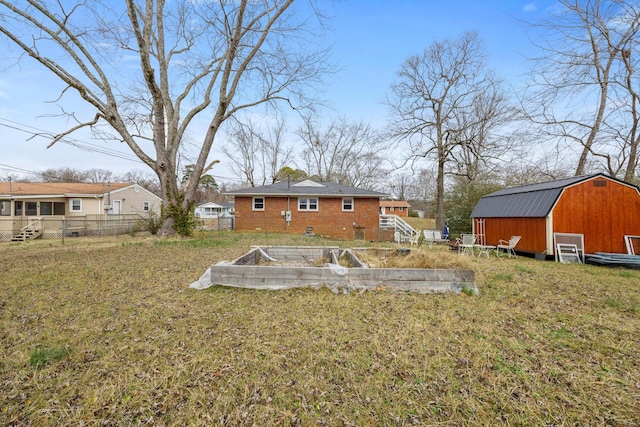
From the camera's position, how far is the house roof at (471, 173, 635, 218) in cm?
927

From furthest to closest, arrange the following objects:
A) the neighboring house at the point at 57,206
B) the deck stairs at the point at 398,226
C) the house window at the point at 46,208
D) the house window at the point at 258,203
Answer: the house window at the point at 46,208, the deck stairs at the point at 398,226, the house window at the point at 258,203, the neighboring house at the point at 57,206

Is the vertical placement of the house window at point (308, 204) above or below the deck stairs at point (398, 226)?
above

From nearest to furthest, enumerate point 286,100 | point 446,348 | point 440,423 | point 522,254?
1. point 440,423
2. point 446,348
3. point 522,254
4. point 286,100

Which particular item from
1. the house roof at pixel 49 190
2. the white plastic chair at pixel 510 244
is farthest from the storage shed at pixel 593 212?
the house roof at pixel 49 190

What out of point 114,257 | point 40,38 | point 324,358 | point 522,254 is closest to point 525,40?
point 522,254

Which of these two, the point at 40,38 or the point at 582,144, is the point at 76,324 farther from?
the point at 582,144

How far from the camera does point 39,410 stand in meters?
1.94

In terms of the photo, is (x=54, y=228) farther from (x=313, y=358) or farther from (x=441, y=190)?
(x=441, y=190)

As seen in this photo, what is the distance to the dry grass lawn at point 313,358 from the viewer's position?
77.4 inches

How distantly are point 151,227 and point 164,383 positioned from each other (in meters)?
13.5

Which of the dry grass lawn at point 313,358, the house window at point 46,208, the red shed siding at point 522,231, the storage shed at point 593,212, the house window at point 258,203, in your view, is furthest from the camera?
the house window at point 46,208

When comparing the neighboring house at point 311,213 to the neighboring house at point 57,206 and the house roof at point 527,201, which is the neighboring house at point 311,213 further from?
the house roof at point 527,201

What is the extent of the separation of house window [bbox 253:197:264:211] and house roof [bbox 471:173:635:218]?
12.7 metres

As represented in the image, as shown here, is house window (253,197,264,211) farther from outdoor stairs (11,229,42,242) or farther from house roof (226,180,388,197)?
outdoor stairs (11,229,42,242)
